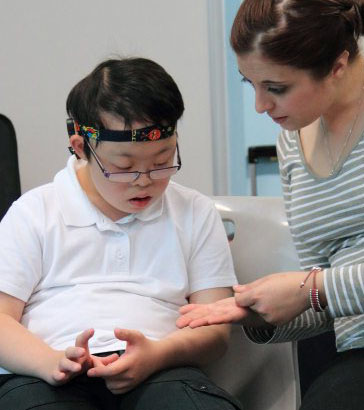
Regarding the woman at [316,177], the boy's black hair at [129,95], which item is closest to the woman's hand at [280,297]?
the woman at [316,177]

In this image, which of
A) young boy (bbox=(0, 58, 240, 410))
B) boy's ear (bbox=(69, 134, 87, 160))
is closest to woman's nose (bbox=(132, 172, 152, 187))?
young boy (bbox=(0, 58, 240, 410))

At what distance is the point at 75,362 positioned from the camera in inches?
42.2

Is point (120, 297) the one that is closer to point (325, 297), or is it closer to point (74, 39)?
point (325, 297)

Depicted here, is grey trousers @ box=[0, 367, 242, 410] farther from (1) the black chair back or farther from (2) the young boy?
(1) the black chair back

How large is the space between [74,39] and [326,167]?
1354mm

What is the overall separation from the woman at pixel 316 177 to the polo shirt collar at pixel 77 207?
0.71 ft

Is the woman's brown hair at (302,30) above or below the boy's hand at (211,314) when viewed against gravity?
above

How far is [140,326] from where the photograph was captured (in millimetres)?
1215

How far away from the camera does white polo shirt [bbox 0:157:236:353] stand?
1.21 metres

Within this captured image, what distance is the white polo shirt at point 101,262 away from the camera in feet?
3.98

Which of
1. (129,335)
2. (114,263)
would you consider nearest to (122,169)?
(114,263)

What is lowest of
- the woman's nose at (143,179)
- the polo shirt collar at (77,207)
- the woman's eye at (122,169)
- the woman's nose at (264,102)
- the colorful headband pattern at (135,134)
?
the polo shirt collar at (77,207)

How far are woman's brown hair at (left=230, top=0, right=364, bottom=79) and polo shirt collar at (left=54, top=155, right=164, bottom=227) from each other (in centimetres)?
34

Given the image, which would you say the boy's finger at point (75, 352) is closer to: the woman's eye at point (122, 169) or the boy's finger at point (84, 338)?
the boy's finger at point (84, 338)
